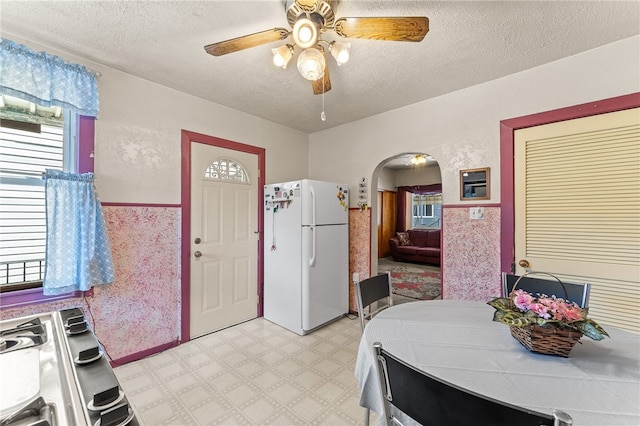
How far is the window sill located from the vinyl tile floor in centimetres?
76

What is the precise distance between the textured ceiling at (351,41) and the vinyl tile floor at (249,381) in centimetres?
224

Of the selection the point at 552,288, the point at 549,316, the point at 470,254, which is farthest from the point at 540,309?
the point at 470,254

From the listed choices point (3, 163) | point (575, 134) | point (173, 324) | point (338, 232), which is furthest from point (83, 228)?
point (575, 134)

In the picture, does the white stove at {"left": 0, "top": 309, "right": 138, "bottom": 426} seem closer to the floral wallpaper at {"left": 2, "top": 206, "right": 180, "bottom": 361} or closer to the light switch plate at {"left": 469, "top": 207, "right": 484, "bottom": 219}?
the floral wallpaper at {"left": 2, "top": 206, "right": 180, "bottom": 361}

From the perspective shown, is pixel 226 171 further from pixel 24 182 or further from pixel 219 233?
pixel 24 182

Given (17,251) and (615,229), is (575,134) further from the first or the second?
(17,251)

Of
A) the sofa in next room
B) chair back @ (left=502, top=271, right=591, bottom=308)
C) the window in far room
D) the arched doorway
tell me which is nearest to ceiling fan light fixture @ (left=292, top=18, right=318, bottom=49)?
chair back @ (left=502, top=271, right=591, bottom=308)

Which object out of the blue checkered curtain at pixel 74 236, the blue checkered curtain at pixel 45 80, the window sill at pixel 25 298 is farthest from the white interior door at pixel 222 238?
the window sill at pixel 25 298

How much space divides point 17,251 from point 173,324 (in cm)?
124

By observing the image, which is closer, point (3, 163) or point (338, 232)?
point (3, 163)

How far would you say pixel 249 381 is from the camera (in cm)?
197

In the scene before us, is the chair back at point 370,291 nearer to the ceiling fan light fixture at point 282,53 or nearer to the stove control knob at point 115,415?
the stove control knob at point 115,415

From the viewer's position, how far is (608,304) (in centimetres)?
182

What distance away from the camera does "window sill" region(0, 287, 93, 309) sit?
1692 millimetres
